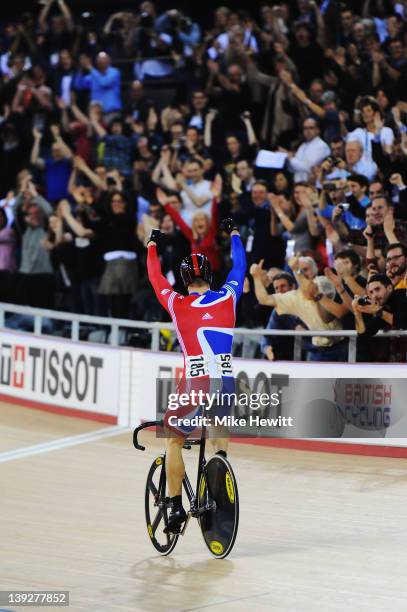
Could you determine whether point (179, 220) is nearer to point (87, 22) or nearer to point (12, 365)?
point (12, 365)

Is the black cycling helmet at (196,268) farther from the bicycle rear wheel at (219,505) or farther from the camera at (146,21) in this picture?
the camera at (146,21)

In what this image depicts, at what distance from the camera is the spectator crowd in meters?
11.3

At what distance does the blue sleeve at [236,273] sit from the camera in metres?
7.63

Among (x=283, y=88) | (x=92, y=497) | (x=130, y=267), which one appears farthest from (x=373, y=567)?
(x=283, y=88)

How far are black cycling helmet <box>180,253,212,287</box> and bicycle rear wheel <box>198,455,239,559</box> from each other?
1127 millimetres

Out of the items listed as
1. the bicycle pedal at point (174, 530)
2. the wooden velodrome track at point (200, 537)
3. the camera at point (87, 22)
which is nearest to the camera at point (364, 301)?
the wooden velodrome track at point (200, 537)

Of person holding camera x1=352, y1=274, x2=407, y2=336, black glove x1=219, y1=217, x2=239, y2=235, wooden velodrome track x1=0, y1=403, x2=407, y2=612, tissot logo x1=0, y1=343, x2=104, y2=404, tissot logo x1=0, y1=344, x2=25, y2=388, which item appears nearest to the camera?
wooden velodrome track x1=0, y1=403, x2=407, y2=612

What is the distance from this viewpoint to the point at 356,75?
1362 cm

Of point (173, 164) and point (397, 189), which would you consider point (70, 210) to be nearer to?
point (173, 164)

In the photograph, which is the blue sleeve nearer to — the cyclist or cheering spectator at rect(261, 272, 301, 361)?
the cyclist

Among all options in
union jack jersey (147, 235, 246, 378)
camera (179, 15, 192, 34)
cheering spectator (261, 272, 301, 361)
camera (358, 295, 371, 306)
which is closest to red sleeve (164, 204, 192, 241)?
cheering spectator (261, 272, 301, 361)

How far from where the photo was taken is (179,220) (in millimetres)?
13133

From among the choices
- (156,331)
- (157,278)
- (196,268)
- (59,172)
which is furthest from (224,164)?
(196,268)

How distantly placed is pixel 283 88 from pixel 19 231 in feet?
12.8
